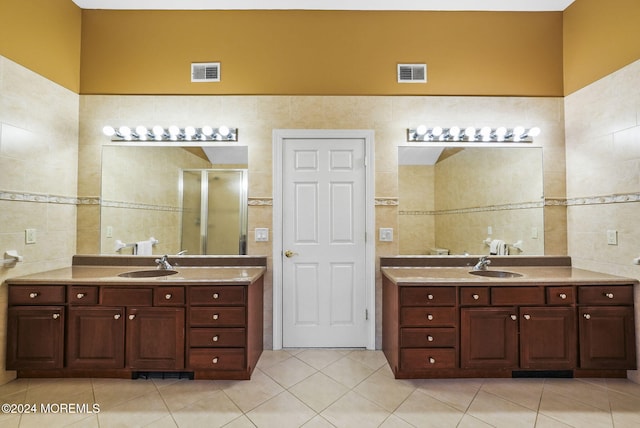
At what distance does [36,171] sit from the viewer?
7.32 feet

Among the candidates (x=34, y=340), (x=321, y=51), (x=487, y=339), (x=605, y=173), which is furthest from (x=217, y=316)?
(x=605, y=173)

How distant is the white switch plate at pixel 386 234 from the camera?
2.59 metres

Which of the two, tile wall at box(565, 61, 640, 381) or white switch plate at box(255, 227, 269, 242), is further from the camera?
white switch plate at box(255, 227, 269, 242)

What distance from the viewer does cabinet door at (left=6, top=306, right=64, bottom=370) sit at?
2010mm

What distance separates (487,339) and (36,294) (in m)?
3.27

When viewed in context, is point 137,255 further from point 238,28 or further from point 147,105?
point 238,28

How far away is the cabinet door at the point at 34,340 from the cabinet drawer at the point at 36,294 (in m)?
0.04

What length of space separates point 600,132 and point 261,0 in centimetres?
309

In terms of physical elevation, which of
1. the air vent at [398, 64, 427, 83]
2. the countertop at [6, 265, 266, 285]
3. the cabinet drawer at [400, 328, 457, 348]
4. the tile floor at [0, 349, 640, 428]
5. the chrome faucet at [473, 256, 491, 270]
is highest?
the air vent at [398, 64, 427, 83]

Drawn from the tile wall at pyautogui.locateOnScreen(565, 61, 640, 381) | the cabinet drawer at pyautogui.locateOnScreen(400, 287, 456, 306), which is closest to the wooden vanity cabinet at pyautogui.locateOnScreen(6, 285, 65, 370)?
the cabinet drawer at pyautogui.locateOnScreen(400, 287, 456, 306)

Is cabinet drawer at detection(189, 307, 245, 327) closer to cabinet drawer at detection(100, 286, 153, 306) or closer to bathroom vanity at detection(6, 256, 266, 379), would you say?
bathroom vanity at detection(6, 256, 266, 379)

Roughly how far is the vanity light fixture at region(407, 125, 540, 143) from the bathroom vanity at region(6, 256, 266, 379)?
1.98 meters

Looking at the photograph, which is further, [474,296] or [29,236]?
[29,236]

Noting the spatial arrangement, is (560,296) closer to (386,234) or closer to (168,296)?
(386,234)
